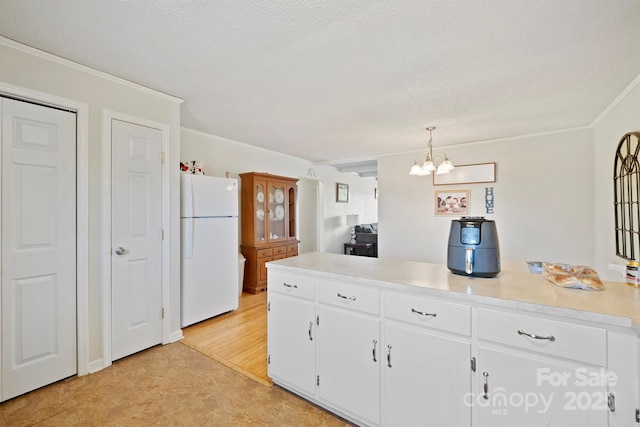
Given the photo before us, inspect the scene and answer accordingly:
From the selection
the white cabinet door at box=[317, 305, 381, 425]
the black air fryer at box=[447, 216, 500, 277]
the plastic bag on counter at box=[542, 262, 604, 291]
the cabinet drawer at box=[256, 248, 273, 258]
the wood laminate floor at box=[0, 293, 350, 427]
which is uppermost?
the black air fryer at box=[447, 216, 500, 277]

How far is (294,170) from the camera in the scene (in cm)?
558

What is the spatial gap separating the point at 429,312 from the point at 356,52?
1.69 metres

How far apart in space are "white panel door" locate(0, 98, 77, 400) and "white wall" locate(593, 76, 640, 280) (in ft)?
14.7

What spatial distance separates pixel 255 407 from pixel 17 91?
8.47ft

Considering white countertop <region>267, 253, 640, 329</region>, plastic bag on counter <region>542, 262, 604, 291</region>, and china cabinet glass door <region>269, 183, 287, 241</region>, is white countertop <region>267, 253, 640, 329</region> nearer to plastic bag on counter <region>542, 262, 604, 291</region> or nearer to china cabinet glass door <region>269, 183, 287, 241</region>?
plastic bag on counter <region>542, 262, 604, 291</region>

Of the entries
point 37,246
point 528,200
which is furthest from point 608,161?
point 37,246

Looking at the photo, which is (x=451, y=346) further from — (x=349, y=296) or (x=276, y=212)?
(x=276, y=212)

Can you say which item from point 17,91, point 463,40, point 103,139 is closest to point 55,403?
point 103,139

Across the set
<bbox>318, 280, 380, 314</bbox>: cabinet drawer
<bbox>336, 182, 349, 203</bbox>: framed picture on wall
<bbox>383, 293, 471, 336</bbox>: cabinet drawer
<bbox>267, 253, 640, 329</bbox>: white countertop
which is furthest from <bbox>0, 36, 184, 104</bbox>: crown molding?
<bbox>336, 182, 349, 203</bbox>: framed picture on wall

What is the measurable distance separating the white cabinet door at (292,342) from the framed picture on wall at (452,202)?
3.54 metres

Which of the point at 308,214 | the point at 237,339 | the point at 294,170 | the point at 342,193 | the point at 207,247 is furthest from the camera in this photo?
the point at 342,193

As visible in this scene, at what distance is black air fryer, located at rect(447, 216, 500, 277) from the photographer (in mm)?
1474

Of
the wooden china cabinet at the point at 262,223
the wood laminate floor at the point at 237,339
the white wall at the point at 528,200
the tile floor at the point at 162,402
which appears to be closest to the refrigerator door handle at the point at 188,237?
the wood laminate floor at the point at 237,339

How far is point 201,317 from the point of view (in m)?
3.16
